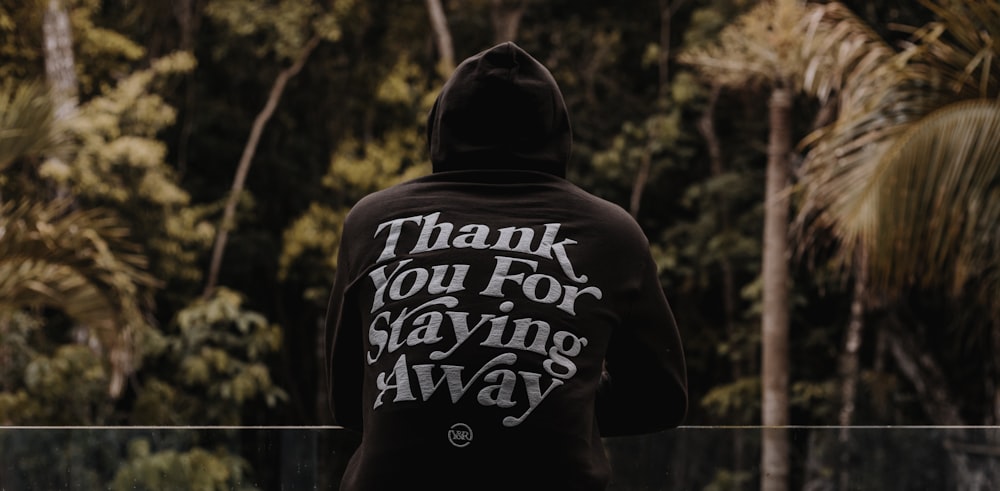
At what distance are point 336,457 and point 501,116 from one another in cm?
109

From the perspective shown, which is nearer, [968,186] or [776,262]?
[968,186]

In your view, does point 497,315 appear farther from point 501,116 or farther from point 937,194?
point 937,194

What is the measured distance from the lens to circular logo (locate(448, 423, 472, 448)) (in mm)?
1345

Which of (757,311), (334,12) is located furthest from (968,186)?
(334,12)

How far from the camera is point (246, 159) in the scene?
12.2m

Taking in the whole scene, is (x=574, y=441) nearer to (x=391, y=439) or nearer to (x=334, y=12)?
(x=391, y=439)

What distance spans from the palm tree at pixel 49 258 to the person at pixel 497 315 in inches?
160

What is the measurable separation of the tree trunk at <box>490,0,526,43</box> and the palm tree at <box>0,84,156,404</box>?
239 inches

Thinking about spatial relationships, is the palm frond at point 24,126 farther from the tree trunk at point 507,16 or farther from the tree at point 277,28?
the tree trunk at point 507,16

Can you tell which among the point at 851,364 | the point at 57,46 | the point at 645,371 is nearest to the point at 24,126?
the point at 645,371

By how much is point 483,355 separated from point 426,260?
0.14 m

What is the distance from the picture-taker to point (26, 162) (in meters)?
9.33

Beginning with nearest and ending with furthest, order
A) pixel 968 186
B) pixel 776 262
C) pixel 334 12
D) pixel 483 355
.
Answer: pixel 483 355, pixel 968 186, pixel 776 262, pixel 334 12

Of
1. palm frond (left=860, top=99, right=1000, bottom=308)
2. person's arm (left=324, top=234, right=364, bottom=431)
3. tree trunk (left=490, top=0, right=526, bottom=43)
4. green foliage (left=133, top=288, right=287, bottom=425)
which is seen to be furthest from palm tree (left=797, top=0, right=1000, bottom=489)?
tree trunk (left=490, top=0, right=526, bottom=43)
